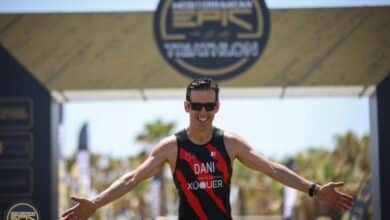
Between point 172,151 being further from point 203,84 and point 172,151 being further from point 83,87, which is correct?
point 83,87

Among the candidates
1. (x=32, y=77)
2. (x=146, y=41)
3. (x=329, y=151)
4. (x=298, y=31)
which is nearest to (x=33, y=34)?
(x=32, y=77)

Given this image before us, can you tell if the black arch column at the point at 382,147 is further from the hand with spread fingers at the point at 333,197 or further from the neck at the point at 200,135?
the neck at the point at 200,135

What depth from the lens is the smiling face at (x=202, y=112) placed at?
17.9ft

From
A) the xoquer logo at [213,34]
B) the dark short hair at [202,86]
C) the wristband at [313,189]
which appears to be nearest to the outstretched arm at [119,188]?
the dark short hair at [202,86]

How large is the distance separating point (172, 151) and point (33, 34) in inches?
311

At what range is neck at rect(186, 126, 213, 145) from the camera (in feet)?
18.0

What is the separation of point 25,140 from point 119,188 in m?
7.77

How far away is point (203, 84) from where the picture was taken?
5.55 meters

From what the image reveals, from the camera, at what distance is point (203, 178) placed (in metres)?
5.44

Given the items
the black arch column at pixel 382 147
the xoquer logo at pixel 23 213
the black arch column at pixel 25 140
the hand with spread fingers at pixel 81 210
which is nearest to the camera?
the hand with spread fingers at pixel 81 210

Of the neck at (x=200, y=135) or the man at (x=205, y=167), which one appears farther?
the neck at (x=200, y=135)

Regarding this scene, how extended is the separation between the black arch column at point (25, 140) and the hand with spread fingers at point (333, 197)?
7.94 m

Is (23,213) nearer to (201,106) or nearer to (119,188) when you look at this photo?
(119,188)

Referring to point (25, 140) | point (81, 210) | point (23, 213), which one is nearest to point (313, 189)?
point (81, 210)
